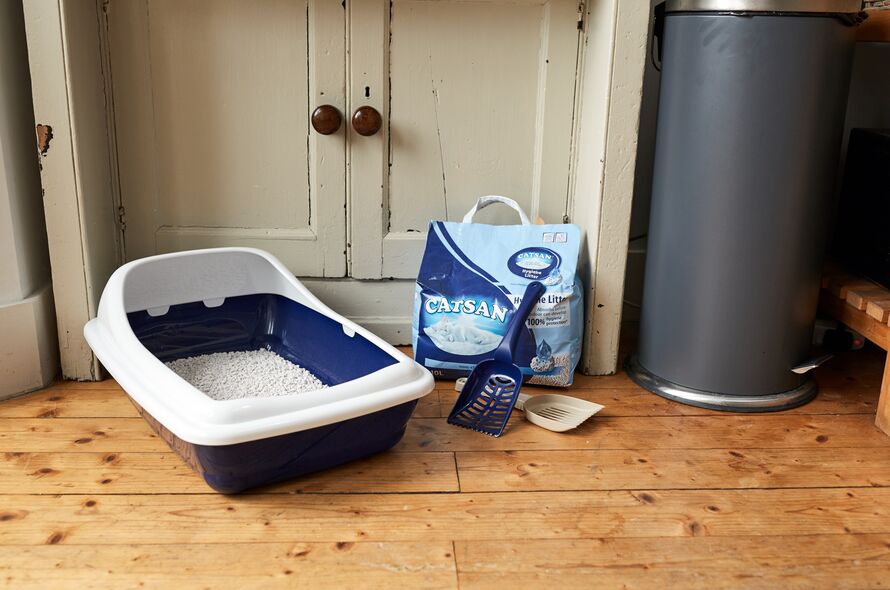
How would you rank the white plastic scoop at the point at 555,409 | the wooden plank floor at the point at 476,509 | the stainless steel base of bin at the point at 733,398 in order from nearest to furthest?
the wooden plank floor at the point at 476,509 < the white plastic scoop at the point at 555,409 < the stainless steel base of bin at the point at 733,398

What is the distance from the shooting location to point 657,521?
1.21 m

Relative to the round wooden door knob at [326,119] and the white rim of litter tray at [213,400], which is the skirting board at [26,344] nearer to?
the white rim of litter tray at [213,400]

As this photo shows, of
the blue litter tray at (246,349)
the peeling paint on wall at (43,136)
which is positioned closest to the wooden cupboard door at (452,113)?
the blue litter tray at (246,349)

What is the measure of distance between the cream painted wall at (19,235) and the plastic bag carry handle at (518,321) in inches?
32.3

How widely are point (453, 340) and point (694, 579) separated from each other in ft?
2.26

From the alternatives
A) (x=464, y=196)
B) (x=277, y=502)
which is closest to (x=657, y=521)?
(x=277, y=502)

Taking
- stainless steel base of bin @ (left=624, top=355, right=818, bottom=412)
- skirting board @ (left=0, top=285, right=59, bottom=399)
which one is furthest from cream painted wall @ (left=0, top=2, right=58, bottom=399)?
stainless steel base of bin @ (left=624, top=355, right=818, bottom=412)

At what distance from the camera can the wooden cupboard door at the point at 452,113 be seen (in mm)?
1679

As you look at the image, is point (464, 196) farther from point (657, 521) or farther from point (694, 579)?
point (694, 579)

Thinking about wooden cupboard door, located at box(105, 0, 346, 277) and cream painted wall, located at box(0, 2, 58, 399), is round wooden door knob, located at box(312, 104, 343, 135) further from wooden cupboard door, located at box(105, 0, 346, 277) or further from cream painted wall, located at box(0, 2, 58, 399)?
cream painted wall, located at box(0, 2, 58, 399)

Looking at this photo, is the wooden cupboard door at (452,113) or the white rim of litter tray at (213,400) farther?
the wooden cupboard door at (452,113)

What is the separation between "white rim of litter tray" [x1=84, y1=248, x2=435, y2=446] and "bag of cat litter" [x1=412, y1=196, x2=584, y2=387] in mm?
215

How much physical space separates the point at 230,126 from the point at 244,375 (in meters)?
0.50

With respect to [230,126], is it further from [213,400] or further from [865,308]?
[865,308]
